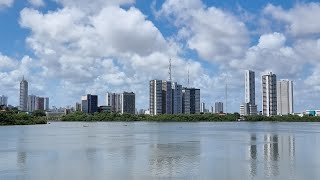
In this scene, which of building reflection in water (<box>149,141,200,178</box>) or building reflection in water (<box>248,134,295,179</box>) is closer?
building reflection in water (<box>149,141,200,178</box>)

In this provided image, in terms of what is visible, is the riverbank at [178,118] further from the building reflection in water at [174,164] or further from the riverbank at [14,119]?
the building reflection in water at [174,164]

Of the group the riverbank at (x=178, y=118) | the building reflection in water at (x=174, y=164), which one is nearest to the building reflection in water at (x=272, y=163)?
the building reflection in water at (x=174, y=164)

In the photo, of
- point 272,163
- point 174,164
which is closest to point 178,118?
point 272,163

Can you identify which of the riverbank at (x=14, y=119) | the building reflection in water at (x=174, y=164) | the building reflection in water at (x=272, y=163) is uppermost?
the riverbank at (x=14, y=119)

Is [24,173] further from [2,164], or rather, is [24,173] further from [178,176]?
Answer: [178,176]

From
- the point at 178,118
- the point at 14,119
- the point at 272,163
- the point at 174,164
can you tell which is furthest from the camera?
the point at 178,118

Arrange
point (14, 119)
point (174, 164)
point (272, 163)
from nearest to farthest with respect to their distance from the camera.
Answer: point (174, 164) → point (272, 163) → point (14, 119)

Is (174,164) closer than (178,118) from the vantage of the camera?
Yes

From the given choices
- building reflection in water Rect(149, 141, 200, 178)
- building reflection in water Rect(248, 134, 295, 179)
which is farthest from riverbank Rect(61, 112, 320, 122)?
building reflection in water Rect(149, 141, 200, 178)

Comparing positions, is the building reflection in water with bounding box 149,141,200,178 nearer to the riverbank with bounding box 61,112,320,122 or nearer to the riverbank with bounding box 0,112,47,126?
the riverbank with bounding box 0,112,47,126

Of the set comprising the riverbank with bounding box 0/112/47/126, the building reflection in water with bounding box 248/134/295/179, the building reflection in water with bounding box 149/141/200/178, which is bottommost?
the building reflection in water with bounding box 248/134/295/179

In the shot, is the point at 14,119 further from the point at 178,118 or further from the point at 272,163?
the point at 272,163

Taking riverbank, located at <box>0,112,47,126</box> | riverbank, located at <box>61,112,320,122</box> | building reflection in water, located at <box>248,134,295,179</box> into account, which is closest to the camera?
building reflection in water, located at <box>248,134,295,179</box>

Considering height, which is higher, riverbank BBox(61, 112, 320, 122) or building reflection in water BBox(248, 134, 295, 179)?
riverbank BBox(61, 112, 320, 122)
